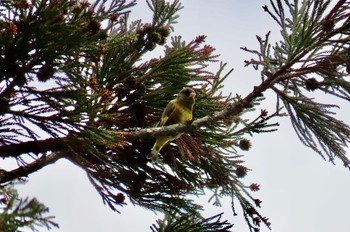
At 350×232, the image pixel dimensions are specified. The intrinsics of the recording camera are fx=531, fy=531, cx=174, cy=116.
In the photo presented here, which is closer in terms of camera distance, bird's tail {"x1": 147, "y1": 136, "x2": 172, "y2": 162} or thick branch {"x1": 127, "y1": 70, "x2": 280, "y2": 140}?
thick branch {"x1": 127, "y1": 70, "x2": 280, "y2": 140}

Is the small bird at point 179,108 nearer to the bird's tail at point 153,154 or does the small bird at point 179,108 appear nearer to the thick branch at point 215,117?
the bird's tail at point 153,154

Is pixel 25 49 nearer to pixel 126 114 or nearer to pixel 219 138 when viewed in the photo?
pixel 126 114

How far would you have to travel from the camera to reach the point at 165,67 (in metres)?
5.81

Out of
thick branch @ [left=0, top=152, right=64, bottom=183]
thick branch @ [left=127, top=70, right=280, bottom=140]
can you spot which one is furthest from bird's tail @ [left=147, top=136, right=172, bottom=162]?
thick branch @ [left=0, top=152, right=64, bottom=183]

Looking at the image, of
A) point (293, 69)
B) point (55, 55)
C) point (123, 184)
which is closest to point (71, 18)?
point (55, 55)

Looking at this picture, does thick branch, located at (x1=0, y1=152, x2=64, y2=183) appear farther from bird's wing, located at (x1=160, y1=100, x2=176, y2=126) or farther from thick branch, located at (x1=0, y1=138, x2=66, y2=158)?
bird's wing, located at (x1=160, y1=100, x2=176, y2=126)

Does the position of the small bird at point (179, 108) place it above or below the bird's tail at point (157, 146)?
above

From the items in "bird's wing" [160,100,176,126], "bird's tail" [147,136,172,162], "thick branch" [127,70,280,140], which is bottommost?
"thick branch" [127,70,280,140]

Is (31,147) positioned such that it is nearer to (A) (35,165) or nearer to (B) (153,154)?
(A) (35,165)

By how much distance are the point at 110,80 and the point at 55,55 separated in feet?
2.94

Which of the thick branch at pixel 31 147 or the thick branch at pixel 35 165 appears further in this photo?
the thick branch at pixel 35 165

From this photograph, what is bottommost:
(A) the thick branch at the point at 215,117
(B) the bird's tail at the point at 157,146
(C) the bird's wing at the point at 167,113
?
(A) the thick branch at the point at 215,117

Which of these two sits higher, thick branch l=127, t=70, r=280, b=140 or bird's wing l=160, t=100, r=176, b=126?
bird's wing l=160, t=100, r=176, b=126

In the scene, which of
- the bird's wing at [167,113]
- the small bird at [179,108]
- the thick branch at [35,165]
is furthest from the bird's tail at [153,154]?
the thick branch at [35,165]
